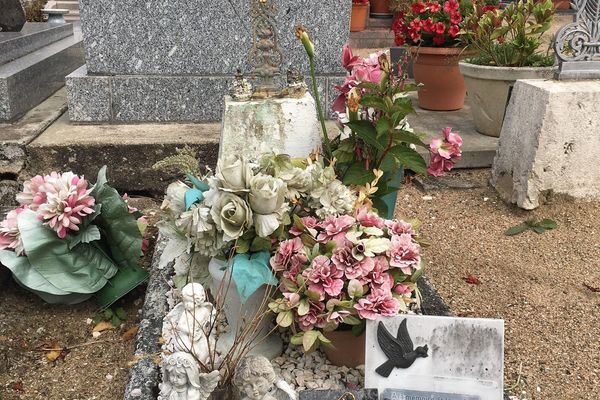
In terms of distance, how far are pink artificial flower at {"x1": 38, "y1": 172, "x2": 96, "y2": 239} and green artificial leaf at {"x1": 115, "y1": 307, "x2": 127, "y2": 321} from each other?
379 millimetres

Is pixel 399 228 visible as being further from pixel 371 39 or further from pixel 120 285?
pixel 371 39

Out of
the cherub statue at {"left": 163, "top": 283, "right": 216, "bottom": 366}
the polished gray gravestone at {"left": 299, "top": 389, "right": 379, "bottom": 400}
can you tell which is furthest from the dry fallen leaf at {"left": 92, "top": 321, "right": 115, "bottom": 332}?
the polished gray gravestone at {"left": 299, "top": 389, "right": 379, "bottom": 400}

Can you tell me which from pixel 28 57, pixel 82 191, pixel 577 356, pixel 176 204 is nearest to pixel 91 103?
pixel 28 57

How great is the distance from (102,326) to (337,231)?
114cm

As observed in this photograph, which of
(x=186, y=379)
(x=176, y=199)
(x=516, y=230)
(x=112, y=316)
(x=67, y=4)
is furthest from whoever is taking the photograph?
(x=67, y=4)

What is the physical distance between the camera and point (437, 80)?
5191mm

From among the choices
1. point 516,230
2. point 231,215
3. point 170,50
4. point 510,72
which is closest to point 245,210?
point 231,215

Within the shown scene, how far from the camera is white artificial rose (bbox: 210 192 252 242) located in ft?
6.40

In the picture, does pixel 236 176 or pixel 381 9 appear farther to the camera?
pixel 381 9

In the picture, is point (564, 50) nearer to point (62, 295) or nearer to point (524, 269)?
point (524, 269)

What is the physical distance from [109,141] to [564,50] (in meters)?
2.52

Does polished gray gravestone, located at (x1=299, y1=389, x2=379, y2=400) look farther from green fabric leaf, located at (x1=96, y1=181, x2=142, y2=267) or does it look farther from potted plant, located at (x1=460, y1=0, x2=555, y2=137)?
potted plant, located at (x1=460, y1=0, x2=555, y2=137)

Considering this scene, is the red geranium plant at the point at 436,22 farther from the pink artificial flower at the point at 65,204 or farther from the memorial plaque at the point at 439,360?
the memorial plaque at the point at 439,360

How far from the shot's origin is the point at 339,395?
5.68ft
